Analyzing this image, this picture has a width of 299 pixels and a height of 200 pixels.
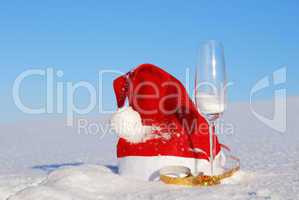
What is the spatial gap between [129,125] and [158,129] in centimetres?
16

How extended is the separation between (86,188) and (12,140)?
6.61 meters

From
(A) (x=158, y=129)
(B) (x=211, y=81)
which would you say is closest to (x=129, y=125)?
(A) (x=158, y=129)

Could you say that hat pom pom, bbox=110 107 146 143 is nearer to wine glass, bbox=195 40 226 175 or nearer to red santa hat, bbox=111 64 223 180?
red santa hat, bbox=111 64 223 180

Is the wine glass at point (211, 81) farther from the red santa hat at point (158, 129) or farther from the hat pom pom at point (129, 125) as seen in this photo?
the hat pom pom at point (129, 125)

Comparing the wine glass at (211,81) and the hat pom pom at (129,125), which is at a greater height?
the wine glass at (211,81)

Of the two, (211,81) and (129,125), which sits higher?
(211,81)

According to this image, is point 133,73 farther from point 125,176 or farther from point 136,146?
point 125,176

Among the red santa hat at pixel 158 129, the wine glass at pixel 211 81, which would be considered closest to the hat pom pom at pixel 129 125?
the red santa hat at pixel 158 129

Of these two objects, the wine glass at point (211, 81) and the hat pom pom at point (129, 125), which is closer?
the wine glass at point (211, 81)

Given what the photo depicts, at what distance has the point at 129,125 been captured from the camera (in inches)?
83.9

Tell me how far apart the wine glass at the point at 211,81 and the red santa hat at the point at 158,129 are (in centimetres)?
18

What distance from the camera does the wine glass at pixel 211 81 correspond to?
190 cm

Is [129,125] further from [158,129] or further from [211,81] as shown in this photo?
[211,81]

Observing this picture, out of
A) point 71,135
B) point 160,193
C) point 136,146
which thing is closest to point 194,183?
point 160,193
